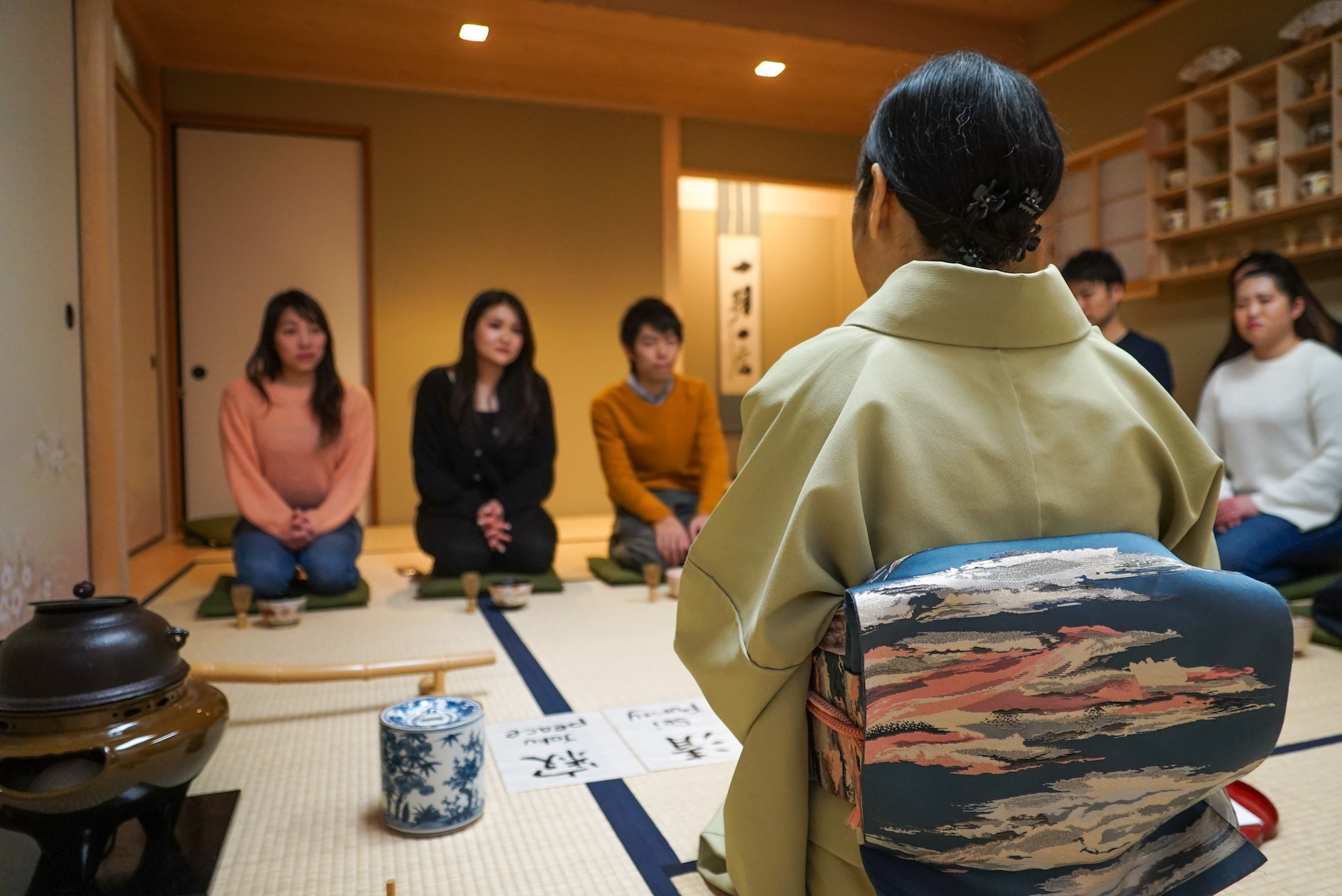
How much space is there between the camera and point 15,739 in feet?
3.88

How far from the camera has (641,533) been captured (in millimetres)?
3805

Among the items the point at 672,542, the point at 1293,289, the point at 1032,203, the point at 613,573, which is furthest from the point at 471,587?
the point at 1293,289

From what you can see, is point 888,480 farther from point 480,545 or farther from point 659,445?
point 659,445

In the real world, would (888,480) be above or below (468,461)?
above

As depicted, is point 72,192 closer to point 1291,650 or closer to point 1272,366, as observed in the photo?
point 1291,650

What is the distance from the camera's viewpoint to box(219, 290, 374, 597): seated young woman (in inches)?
129

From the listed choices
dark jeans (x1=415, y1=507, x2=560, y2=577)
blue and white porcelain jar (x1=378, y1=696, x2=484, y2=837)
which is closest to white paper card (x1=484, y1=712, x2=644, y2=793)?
blue and white porcelain jar (x1=378, y1=696, x2=484, y2=837)

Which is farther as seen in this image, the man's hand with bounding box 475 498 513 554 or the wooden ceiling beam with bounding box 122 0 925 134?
the wooden ceiling beam with bounding box 122 0 925 134

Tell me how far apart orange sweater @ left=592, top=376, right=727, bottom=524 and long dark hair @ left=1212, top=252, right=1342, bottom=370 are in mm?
2172

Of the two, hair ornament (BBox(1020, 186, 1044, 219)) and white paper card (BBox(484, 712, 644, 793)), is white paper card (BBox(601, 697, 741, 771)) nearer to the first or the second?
white paper card (BBox(484, 712, 644, 793))

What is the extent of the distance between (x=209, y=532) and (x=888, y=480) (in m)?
4.61

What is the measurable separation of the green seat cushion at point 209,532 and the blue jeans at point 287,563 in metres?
1.41

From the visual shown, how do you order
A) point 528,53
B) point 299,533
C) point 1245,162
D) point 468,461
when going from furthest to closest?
point 528,53 < point 1245,162 < point 468,461 < point 299,533

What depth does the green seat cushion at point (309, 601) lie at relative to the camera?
3039mm
